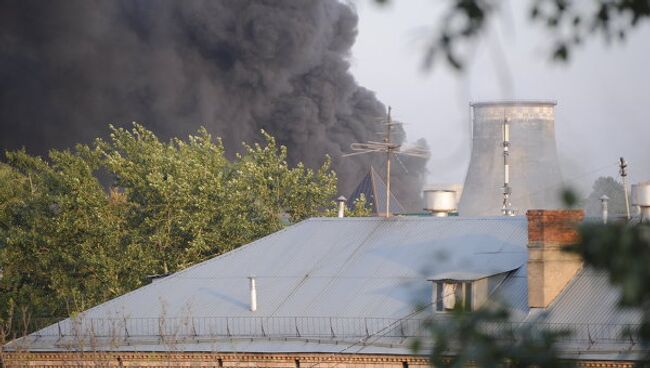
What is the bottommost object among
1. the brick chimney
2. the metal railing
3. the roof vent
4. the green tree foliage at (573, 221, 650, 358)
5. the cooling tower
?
the metal railing

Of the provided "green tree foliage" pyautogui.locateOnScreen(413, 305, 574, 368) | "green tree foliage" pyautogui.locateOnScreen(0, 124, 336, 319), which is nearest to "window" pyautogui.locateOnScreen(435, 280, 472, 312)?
"green tree foliage" pyautogui.locateOnScreen(413, 305, 574, 368)

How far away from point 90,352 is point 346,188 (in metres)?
66.6

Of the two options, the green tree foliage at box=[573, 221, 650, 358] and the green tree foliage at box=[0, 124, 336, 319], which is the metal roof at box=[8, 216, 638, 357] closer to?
the green tree foliage at box=[573, 221, 650, 358]

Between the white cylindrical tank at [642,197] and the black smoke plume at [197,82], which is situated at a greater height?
the black smoke plume at [197,82]

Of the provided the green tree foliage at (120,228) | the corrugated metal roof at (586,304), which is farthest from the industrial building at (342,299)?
the green tree foliage at (120,228)

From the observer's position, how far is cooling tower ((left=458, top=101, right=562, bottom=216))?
64750 mm

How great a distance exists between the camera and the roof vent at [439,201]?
33.1m

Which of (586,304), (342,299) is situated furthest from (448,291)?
(342,299)

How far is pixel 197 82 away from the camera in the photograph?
9838 cm

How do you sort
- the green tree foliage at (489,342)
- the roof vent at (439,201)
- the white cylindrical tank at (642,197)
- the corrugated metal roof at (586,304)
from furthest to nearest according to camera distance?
the roof vent at (439,201)
the white cylindrical tank at (642,197)
the corrugated metal roof at (586,304)
the green tree foliage at (489,342)

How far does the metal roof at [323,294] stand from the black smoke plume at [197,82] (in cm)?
6198

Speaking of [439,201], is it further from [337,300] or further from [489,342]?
[489,342]

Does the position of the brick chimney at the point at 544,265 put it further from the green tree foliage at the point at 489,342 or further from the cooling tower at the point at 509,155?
the cooling tower at the point at 509,155

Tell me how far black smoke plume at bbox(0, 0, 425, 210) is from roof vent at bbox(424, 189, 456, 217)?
198 ft
